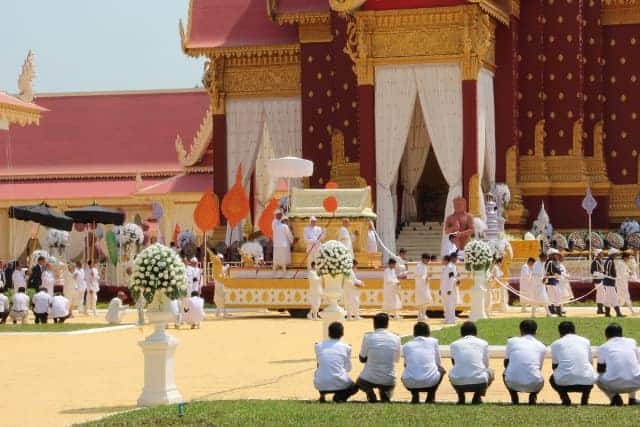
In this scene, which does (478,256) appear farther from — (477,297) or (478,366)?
(478,366)

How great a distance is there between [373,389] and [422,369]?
1.91 ft

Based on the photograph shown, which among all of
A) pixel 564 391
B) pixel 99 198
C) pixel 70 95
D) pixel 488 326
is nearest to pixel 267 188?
pixel 99 198

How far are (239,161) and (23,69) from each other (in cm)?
772

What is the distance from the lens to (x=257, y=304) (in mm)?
30703

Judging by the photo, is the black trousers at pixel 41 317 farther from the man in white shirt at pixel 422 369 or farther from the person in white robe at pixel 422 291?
the man in white shirt at pixel 422 369

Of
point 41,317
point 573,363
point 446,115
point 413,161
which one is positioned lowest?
point 573,363

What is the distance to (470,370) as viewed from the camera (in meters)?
14.4

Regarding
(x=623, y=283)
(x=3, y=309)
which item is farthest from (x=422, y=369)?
(x=3, y=309)

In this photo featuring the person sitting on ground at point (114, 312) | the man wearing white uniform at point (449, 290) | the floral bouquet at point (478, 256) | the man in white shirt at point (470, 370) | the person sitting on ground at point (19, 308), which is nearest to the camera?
the man in white shirt at point (470, 370)

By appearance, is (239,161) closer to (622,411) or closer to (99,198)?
(99,198)

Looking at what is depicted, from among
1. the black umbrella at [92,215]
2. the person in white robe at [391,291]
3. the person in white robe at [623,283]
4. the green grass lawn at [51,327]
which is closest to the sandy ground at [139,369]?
the green grass lawn at [51,327]

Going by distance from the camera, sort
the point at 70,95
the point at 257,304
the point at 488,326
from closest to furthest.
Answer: the point at 488,326, the point at 257,304, the point at 70,95

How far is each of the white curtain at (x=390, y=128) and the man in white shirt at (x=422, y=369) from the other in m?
21.3

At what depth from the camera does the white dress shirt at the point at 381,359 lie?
1479 cm
